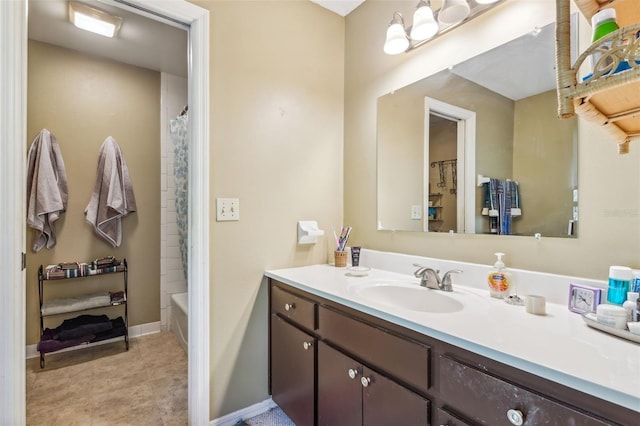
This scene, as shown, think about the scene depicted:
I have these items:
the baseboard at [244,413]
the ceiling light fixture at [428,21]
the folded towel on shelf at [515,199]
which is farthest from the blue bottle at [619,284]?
the baseboard at [244,413]

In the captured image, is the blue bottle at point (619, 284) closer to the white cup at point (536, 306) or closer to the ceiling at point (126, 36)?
the white cup at point (536, 306)

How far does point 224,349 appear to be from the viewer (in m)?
1.56

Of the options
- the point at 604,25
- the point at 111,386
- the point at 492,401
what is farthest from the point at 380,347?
the point at 111,386

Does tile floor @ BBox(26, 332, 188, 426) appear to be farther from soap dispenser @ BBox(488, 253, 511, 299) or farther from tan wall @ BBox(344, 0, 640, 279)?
soap dispenser @ BBox(488, 253, 511, 299)

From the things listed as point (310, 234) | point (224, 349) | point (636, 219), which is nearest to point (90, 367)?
point (224, 349)

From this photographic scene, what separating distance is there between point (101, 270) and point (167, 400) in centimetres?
125

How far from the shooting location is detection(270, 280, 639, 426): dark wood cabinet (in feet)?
2.10

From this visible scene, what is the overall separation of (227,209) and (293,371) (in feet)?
2.83

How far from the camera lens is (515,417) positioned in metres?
0.67

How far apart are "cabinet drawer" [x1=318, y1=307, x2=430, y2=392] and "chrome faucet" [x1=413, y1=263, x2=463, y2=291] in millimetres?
412

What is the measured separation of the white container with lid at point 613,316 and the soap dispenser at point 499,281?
324 mm

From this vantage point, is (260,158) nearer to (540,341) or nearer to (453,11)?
(453,11)

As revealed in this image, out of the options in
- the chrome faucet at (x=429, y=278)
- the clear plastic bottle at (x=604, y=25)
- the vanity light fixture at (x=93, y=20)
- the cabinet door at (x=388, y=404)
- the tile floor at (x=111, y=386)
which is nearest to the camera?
the clear plastic bottle at (x=604, y=25)

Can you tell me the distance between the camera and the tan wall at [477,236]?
38.0 inches
